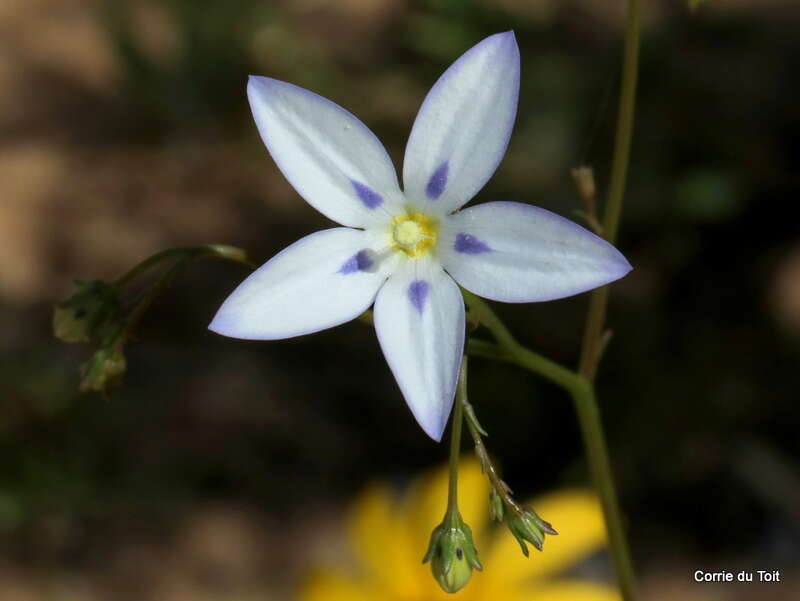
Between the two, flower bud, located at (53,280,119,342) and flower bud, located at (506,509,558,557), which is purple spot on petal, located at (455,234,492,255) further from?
flower bud, located at (53,280,119,342)

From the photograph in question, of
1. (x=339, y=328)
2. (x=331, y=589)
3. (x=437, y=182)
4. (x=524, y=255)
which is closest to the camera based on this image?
(x=524, y=255)

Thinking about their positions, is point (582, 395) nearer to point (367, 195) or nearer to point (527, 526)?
point (527, 526)

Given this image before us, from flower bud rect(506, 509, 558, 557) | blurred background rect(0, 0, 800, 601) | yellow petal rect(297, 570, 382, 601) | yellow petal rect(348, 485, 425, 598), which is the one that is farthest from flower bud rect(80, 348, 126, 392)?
blurred background rect(0, 0, 800, 601)

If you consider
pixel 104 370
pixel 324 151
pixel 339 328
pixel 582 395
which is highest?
pixel 324 151

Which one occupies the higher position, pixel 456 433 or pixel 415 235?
pixel 415 235

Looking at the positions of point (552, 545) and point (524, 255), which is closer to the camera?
point (524, 255)

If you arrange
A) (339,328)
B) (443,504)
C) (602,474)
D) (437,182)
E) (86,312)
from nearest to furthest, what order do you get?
(437,182) < (602,474) < (86,312) < (443,504) < (339,328)

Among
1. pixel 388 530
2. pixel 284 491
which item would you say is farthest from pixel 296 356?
pixel 388 530

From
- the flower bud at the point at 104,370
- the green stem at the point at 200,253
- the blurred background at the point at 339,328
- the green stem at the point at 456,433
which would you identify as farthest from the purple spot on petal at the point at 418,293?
the blurred background at the point at 339,328

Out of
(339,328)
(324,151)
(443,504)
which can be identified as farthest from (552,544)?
(339,328)
